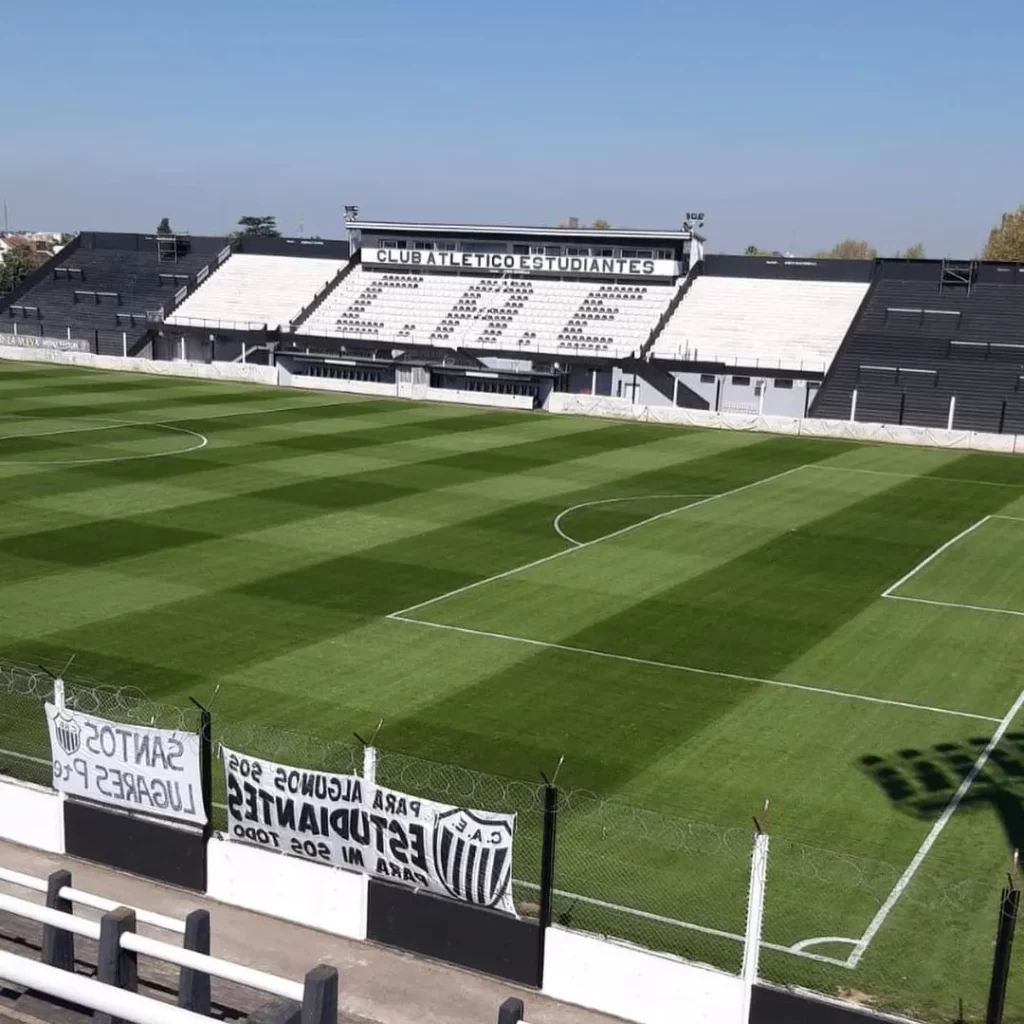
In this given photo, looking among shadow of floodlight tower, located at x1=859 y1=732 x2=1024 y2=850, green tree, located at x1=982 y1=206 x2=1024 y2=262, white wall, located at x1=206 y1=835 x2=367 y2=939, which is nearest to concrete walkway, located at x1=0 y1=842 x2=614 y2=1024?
white wall, located at x1=206 y1=835 x2=367 y2=939

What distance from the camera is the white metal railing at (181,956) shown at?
703 centimetres

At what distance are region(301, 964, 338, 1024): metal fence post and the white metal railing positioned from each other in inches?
9.2

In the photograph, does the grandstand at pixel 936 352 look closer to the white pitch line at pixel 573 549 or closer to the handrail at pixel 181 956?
the white pitch line at pixel 573 549

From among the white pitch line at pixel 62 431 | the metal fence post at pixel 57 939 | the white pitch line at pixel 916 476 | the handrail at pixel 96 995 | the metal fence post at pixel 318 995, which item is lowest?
the white pitch line at pixel 916 476

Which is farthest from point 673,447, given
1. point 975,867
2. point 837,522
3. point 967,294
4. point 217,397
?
point 975,867

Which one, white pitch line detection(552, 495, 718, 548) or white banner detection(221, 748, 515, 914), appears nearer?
white banner detection(221, 748, 515, 914)

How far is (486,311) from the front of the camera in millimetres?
82000

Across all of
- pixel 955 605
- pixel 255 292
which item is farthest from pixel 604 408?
pixel 955 605

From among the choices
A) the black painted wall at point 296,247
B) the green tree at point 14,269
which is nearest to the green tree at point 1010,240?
the black painted wall at point 296,247

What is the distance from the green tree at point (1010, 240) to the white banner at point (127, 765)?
114 m

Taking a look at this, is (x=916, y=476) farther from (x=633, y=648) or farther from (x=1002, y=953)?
(x=1002, y=953)

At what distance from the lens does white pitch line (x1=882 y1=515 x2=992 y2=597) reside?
28.6 metres

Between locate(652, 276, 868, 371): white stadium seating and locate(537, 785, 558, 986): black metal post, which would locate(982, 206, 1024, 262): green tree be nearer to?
locate(652, 276, 868, 371): white stadium seating

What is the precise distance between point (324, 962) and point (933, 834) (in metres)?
7.99
